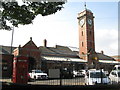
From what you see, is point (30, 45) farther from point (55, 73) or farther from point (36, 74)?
point (55, 73)

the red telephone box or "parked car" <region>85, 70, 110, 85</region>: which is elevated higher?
the red telephone box

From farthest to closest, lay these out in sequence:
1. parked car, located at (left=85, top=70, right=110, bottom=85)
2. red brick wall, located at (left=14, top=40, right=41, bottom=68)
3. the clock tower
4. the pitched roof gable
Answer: the clock tower < the pitched roof gable < red brick wall, located at (left=14, top=40, right=41, bottom=68) < parked car, located at (left=85, top=70, right=110, bottom=85)

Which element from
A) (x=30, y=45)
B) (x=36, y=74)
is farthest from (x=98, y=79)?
(x=30, y=45)

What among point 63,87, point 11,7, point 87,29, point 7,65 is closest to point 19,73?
point 63,87

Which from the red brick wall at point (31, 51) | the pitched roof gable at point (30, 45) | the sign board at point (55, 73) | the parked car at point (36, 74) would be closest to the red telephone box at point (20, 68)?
the sign board at point (55, 73)

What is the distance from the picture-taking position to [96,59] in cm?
5894

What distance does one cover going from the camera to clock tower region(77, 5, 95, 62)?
60.4 meters

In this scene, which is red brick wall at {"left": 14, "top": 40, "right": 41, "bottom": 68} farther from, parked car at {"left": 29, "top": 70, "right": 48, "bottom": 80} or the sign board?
the sign board

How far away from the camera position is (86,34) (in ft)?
200

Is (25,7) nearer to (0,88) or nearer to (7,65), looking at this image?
(0,88)

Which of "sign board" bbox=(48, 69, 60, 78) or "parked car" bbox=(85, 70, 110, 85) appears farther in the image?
"parked car" bbox=(85, 70, 110, 85)

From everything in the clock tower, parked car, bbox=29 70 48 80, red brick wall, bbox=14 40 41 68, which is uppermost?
the clock tower

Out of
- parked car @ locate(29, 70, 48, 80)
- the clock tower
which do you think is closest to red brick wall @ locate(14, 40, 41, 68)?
parked car @ locate(29, 70, 48, 80)

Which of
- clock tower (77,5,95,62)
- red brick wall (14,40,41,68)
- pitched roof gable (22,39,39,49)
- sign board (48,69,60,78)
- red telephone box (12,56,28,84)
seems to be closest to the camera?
sign board (48,69,60,78)
